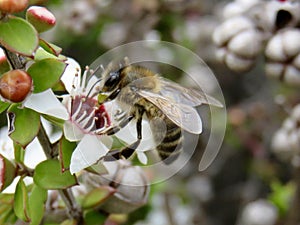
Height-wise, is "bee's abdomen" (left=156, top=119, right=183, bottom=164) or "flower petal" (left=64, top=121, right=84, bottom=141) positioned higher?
"flower petal" (left=64, top=121, right=84, bottom=141)

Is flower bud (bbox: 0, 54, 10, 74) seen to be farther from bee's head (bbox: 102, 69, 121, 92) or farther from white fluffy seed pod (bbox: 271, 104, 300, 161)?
white fluffy seed pod (bbox: 271, 104, 300, 161)

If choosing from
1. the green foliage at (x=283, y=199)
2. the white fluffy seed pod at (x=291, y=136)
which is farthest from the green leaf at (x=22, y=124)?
the green foliage at (x=283, y=199)

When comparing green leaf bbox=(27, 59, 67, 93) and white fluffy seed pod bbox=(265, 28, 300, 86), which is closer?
green leaf bbox=(27, 59, 67, 93)

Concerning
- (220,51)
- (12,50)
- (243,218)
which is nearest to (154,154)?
(12,50)

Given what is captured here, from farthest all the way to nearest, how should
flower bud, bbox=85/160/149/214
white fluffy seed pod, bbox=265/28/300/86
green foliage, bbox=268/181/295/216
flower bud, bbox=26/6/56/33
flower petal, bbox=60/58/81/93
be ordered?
green foliage, bbox=268/181/295/216
white fluffy seed pod, bbox=265/28/300/86
flower bud, bbox=85/160/149/214
flower petal, bbox=60/58/81/93
flower bud, bbox=26/6/56/33

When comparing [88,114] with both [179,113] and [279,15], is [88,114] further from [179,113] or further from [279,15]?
[279,15]

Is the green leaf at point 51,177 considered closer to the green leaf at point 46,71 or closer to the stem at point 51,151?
the stem at point 51,151

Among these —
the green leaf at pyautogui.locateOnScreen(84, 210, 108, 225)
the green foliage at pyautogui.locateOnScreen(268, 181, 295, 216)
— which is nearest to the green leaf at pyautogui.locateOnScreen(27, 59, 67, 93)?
the green leaf at pyautogui.locateOnScreen(84, 210, 108, 225)

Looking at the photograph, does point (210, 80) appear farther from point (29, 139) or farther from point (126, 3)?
point (29, 139)
